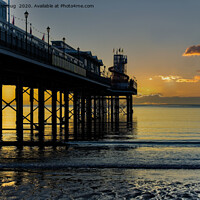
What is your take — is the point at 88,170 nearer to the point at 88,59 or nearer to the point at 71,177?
the point at 71,177

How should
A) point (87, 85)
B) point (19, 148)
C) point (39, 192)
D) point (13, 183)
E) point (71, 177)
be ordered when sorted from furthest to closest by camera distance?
point (87, 85), point (19, 148), point (71, 177), point (13, 183), point (39, 192)

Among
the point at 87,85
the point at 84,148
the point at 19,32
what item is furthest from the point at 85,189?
the point at 87,85

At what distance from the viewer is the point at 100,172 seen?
15.6 metres

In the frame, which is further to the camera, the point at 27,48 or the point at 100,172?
the point at 27,48

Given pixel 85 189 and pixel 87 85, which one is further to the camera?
pixel 87 85

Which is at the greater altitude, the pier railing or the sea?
the pier railing

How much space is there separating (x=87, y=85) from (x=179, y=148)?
17.8 m

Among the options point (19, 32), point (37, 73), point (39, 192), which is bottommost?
point (39, 192)

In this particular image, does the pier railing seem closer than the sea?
A: No

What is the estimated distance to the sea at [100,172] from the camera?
12.1m

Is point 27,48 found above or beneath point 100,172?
above

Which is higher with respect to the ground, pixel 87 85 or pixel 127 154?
pixel 87 85

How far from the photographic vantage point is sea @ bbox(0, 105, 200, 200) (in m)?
12.1

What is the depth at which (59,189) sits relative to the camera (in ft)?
41.2
